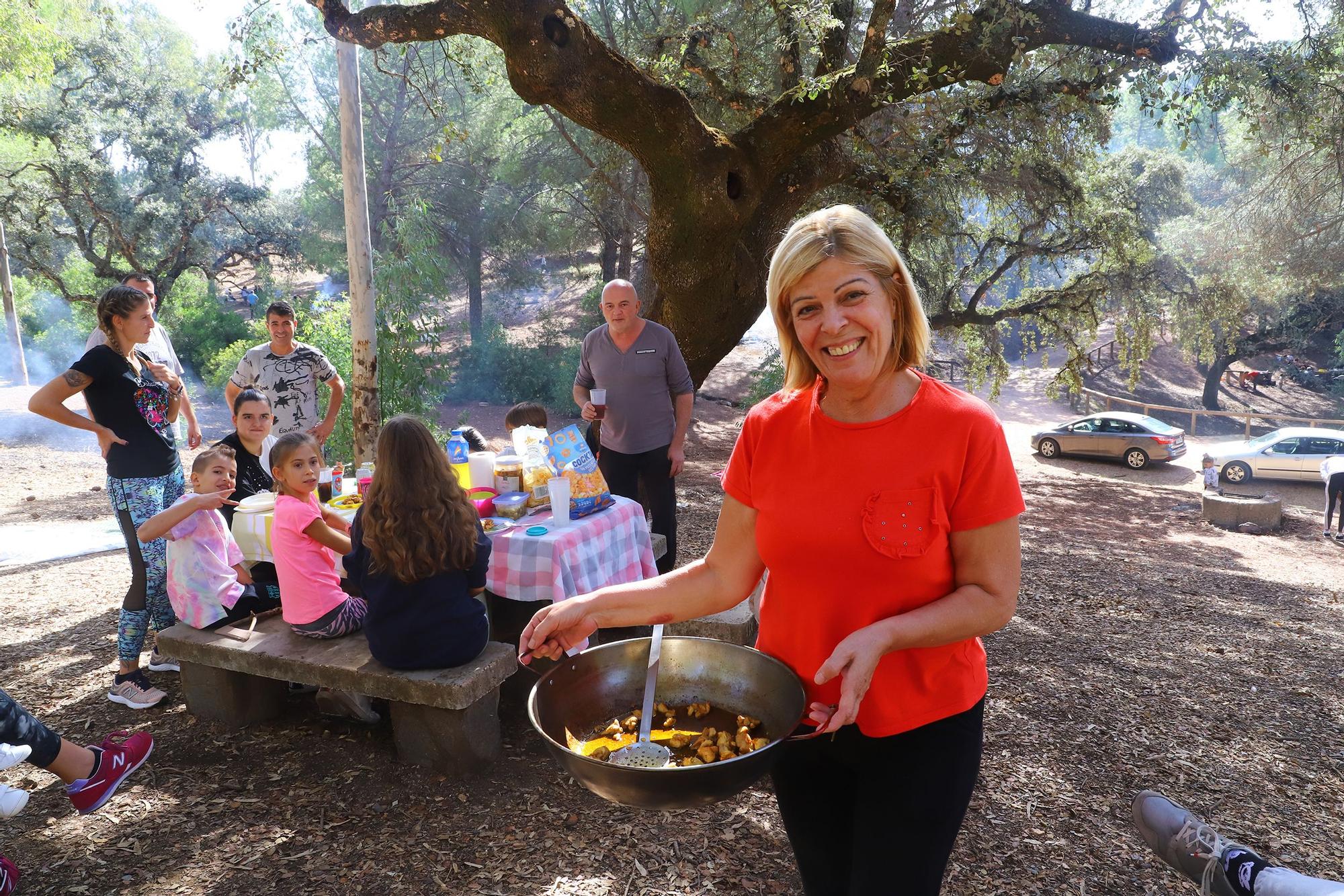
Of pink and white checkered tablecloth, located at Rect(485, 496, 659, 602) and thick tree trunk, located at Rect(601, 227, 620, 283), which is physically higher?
thick tree trunk, located at Rect(601, 227, 620, 283)

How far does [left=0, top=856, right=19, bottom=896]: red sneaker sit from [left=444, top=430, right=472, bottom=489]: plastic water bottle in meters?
2.22

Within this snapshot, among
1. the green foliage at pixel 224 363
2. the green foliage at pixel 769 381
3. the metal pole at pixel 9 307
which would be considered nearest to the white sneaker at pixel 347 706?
the green foliage at pixel 769 381

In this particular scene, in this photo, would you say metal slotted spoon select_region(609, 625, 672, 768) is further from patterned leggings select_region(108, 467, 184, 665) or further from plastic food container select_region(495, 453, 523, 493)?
patterned leggings select_region(108, 467, 184, 665)

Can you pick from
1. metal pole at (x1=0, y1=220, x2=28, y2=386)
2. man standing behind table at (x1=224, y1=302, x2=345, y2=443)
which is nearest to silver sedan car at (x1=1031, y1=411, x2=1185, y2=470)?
man standing behind table at (x1=224, y1=302, x2=345, y2=443)

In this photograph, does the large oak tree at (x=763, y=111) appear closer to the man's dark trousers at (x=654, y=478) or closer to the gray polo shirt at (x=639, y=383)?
the gray polo shirt at (x=639, y=383)

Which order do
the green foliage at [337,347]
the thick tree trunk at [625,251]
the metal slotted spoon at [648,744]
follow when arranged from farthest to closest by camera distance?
1. the thick tree trunk at [625,251]
2. the green foliage at [337,347]
3. the metal slotted spoon at [648,744]

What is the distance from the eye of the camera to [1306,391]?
29641 mm

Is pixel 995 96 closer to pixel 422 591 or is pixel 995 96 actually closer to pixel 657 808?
pixel 422 591

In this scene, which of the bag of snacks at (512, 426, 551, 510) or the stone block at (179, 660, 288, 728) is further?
the bag of snacks at (512, 426, 551, 510)

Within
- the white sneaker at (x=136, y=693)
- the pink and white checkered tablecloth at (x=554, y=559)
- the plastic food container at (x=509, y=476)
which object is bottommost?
the white sneaker at (x=136, y=693)

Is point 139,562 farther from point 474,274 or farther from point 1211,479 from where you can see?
point 474,274

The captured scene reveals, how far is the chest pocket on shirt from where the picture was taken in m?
1.41

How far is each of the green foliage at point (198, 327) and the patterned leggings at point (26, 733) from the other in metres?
19.4

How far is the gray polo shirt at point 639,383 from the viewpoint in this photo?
5113mm
